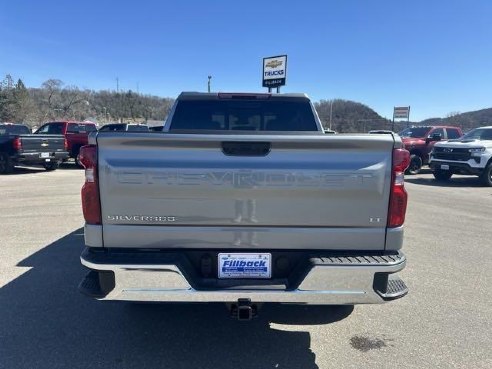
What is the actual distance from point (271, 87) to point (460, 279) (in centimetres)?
2855

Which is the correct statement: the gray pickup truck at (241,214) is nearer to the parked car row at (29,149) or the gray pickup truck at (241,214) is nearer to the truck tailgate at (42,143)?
the parked car row at (29,149)

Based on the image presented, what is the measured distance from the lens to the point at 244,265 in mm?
2797

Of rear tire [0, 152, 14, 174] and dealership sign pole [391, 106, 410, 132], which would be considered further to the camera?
dealership sign pole [391, 106, 410, 132]

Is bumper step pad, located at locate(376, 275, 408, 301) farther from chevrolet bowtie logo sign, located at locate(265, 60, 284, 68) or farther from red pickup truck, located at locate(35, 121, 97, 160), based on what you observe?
chevrolet bowtie logo sign, located at locate(265, 60, 284, 68)

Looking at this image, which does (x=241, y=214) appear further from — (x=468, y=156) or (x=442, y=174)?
(x=442, y=174)

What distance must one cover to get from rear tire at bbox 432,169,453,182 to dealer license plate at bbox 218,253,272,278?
14667 millimetres

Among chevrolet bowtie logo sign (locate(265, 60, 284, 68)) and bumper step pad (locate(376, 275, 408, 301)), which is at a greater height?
chevrolet bowtie logo sign (locate(265, 60, 284, 68))

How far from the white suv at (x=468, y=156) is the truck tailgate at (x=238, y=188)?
13344 millimetres

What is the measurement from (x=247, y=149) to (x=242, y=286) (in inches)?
38.0

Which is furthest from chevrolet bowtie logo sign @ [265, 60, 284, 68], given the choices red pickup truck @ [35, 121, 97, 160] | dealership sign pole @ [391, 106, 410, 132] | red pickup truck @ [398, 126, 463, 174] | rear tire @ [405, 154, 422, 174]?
red pickup truck @ [35, 121, 97, 160]

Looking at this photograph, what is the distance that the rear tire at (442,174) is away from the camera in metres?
15.4

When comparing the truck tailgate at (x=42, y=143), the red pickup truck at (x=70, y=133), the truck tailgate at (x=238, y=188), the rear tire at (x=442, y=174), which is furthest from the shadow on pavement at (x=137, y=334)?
the red pickup truck at (x=70, y=133)

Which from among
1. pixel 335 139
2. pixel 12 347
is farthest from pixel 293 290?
pixel 12 347

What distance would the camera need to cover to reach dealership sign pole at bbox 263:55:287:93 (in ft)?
102
